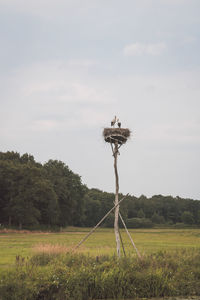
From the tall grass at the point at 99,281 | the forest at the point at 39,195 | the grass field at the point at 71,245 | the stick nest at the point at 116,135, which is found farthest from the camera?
the forest at the point at 39,195

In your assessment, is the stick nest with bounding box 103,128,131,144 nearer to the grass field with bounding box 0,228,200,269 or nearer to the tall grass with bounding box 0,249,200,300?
the grass field with bounding box 0,228,200,269

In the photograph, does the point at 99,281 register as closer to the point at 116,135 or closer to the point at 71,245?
the point at 116,135

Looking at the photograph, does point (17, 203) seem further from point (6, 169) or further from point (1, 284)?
point (1, 284)

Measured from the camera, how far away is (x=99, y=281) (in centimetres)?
1158

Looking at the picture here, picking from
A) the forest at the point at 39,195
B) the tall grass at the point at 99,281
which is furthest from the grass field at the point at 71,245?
the forest at the point at 39,195

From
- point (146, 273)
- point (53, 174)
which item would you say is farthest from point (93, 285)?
point (53, 174)

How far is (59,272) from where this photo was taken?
11.9 meters

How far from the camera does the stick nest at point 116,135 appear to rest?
1791cm

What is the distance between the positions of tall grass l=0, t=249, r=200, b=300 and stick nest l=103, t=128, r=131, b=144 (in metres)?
6.92

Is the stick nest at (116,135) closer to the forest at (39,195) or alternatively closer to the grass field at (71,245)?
the grass field at (71,245)

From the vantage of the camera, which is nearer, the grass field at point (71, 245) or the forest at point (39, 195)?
the grass field at point (71, 245)

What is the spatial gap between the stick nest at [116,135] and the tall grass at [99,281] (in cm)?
692

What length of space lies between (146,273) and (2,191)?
60021 mm

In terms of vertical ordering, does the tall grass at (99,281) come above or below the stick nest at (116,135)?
below
